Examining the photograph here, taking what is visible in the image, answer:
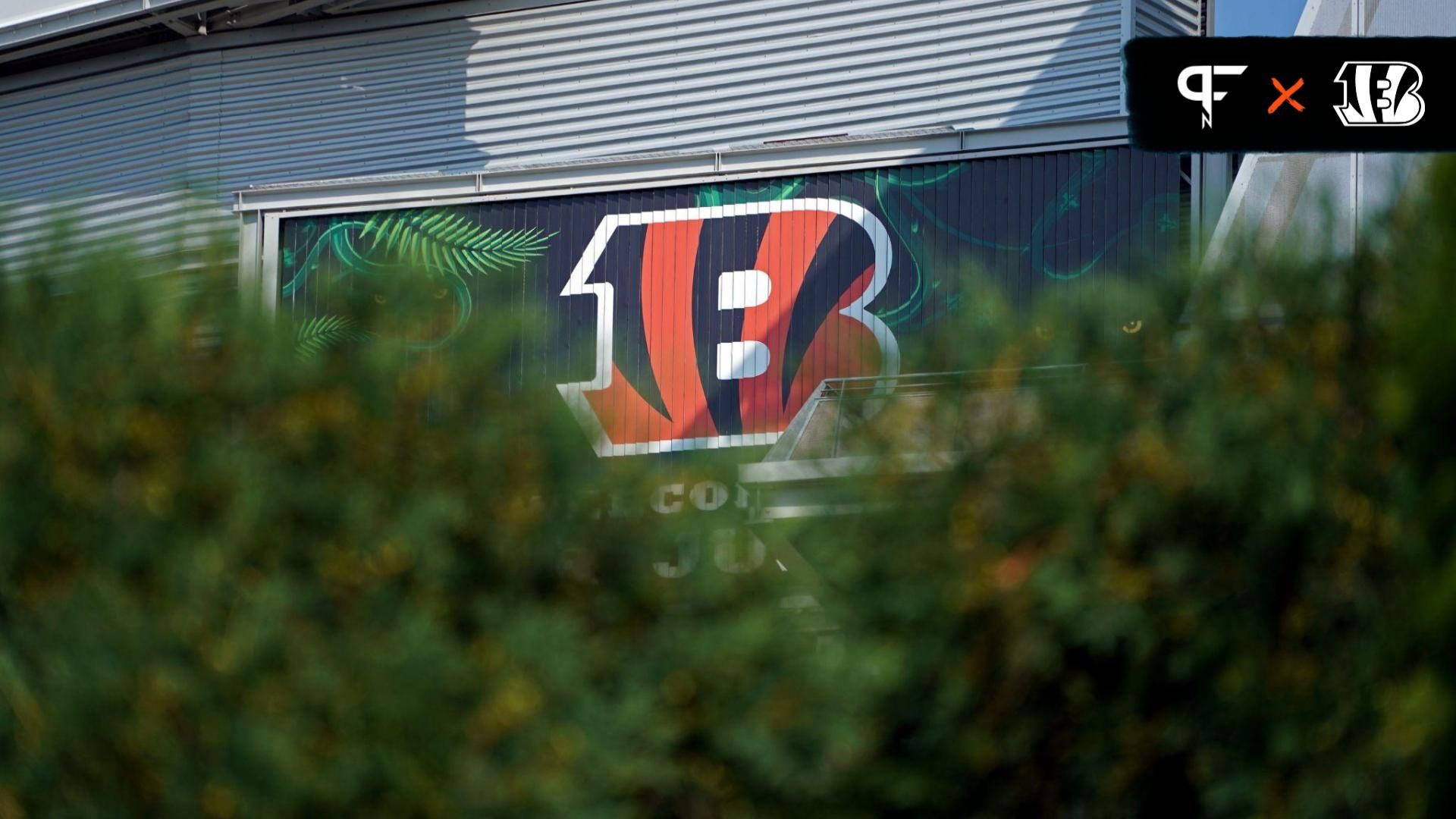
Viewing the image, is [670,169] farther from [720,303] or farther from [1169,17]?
[1169,17]

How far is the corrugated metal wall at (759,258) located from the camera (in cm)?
1733

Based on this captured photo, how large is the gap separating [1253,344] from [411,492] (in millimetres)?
1939

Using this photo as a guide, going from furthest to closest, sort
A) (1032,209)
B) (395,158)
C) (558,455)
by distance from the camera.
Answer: (395,158) → (1032,209) → (558,455)

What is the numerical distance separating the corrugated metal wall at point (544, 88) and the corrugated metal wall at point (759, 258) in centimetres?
283

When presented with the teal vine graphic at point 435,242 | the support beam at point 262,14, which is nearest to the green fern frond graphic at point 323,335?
the teal vine graphic at point 435,242

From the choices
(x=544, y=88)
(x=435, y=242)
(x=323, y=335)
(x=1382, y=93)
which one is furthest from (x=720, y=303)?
(x=323, y=335)

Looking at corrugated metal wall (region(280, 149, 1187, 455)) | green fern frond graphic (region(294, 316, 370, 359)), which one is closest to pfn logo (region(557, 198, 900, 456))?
corrugated metal wall (region(280, 149, 1187, 455))

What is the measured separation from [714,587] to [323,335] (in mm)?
984

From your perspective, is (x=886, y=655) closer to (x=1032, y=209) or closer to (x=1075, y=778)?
(x=1075, y=778)

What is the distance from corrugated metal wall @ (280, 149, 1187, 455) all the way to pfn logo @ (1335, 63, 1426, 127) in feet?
40.9

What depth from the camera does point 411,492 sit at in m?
3.67

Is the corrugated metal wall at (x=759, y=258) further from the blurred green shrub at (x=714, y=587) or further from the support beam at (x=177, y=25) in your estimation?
the blurred green shrub at (x=714, y=587)

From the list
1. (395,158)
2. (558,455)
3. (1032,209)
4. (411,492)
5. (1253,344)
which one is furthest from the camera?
(395,158)

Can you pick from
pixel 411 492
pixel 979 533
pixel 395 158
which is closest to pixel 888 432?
pixel 979 533
